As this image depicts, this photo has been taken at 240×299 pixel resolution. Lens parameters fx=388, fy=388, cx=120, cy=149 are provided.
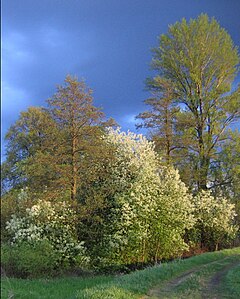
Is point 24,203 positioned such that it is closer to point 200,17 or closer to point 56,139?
point 56,139

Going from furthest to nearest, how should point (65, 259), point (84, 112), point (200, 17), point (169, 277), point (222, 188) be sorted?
point (84, 112)
point (65, 259)
point (222, 188)
point (200, 17)
point (169, 277)

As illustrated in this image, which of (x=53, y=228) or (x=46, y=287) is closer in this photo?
(x=46, y=287)

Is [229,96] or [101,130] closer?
[229,96]

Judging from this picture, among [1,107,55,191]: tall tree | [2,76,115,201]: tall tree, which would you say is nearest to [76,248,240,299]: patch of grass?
[2,76,115,201]: tall tree

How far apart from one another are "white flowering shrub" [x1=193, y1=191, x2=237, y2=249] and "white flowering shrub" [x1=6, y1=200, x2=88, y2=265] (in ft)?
15.3

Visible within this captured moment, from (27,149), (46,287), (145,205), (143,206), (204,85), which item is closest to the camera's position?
(46,287)

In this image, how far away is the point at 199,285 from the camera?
7.73 meters

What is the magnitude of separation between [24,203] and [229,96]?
28.6 ft

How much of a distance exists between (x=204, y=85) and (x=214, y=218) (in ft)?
16.4

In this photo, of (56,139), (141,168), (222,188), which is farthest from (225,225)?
(56,139)

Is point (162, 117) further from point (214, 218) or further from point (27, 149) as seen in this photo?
point (27, 149)

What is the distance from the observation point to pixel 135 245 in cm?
1516

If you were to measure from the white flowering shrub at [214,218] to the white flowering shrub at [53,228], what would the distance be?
15.3 ft

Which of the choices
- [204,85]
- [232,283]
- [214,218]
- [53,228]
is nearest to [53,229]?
[53,228]
